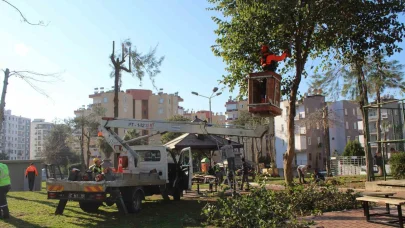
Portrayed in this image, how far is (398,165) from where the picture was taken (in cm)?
1686

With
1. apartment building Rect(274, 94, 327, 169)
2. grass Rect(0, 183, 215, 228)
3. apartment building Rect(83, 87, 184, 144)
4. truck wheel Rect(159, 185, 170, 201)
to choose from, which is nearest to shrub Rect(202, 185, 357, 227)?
grass Rect(0, 183, 215, 228)

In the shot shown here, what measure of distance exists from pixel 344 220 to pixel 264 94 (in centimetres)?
343

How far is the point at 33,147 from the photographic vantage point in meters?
154

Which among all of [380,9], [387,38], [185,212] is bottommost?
[185,212]

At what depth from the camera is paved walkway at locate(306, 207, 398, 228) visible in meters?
7.78

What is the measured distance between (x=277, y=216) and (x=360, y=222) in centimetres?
201

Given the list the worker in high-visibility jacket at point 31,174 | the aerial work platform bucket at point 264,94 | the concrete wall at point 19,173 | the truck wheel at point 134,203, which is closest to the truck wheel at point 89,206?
the truck wheel at point 134,203

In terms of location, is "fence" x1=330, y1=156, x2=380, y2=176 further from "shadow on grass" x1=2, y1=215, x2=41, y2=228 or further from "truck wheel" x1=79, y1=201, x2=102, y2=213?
"shadow on grass" x1=2, y1=215, x2=41, y2=228

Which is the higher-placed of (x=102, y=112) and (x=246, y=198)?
(x=102, y=112)

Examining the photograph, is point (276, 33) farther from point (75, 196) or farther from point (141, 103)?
point (141, 103)

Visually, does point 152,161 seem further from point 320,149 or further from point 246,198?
point 320,149

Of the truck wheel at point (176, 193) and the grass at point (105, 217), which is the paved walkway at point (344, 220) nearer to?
the grass at point (105, 217)

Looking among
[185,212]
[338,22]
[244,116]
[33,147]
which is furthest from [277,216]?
[33,147]

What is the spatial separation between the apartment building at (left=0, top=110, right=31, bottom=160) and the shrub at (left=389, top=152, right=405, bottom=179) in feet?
518
